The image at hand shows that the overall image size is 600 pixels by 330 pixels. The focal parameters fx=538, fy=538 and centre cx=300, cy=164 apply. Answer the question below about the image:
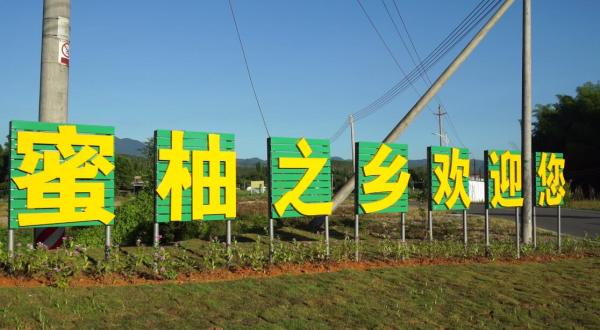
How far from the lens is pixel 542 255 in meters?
11.1

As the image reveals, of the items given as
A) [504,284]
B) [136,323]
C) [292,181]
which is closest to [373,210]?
[292,181]

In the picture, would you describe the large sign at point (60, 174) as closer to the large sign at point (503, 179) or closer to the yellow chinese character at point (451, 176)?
the yellow chinese character at point (451, 176)

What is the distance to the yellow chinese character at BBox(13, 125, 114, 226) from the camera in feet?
21.7

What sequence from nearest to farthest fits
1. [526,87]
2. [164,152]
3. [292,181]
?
[164,152] < [292,181] < [526,87]

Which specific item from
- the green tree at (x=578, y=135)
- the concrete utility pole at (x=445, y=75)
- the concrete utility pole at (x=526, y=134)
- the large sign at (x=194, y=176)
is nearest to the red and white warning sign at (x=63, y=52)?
the large sign at (x=194, y=176)

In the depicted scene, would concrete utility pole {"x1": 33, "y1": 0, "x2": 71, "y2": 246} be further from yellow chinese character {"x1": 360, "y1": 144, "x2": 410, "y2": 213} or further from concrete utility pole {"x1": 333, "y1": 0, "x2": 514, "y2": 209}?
concrete utility pole {"x1": 333, "y1": 0, "x2": 514, "y2": 209}

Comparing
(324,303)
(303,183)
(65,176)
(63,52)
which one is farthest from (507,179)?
(63,52)

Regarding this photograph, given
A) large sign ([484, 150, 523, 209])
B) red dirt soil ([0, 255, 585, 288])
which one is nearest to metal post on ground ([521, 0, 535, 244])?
large sign ([484, 150, 523, 209])

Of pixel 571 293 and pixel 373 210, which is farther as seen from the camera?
pixel 373 210

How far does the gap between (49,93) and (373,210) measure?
17.8 feet

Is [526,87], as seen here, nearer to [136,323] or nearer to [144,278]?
[144,278]

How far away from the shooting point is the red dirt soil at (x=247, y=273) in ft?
21.3

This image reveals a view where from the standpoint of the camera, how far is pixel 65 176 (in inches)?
269

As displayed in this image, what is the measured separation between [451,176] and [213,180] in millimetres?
4978
